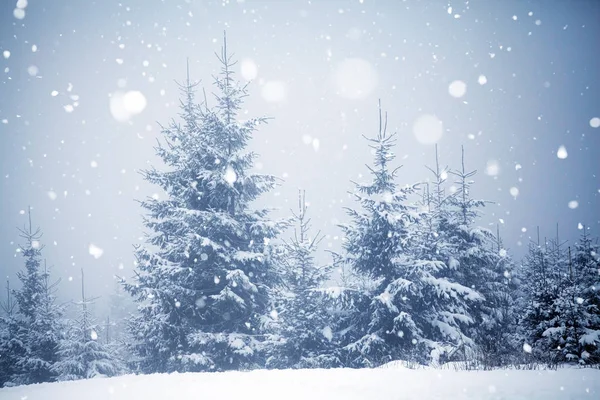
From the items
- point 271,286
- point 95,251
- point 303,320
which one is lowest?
point 303,320

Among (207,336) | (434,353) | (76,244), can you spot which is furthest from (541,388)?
(76,244)

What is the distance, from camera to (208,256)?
12344 mm

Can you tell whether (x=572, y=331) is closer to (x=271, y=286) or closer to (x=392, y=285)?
(x=392, y=285)

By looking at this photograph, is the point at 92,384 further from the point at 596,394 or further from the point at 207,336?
the point at 596,394

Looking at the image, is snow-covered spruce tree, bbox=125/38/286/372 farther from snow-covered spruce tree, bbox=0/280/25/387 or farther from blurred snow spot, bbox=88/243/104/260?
blurred snow spot, bbox=88/243/104/260

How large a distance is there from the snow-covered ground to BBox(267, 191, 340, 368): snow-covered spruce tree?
12.3 ft

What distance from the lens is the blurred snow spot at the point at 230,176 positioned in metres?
12.4

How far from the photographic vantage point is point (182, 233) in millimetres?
12945

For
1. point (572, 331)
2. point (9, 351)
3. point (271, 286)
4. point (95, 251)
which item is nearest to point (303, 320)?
point (271, 286)

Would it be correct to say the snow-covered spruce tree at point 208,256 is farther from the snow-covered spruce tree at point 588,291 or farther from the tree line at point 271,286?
the snow-covered spruce tree at point 588,291

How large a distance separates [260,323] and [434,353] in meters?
5.59

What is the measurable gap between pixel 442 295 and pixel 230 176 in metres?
8.24

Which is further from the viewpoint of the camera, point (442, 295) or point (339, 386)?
point (442, 295)

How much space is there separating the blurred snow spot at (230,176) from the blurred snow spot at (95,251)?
7559 inches
